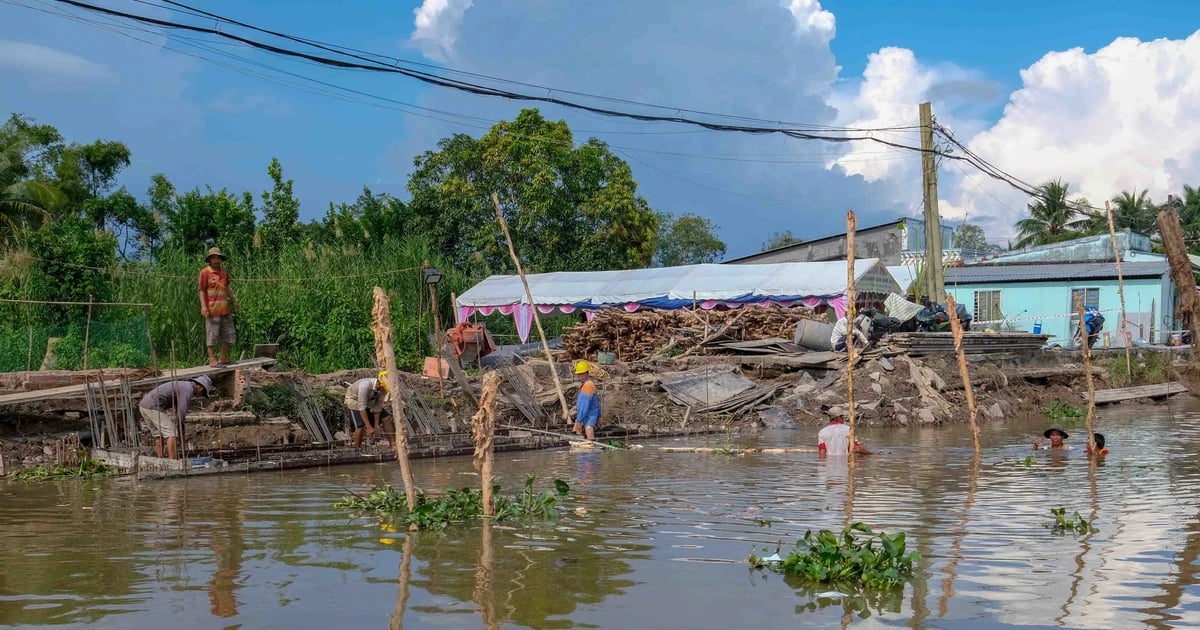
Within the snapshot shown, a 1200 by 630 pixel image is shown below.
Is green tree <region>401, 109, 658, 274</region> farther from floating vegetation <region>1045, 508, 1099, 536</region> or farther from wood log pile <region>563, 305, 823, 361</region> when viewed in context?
floating vegetation <region>1045, 508, 1099, 536</region>

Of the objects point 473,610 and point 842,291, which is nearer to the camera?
point 473,610

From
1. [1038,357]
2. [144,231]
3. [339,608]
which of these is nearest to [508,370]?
[339,608]

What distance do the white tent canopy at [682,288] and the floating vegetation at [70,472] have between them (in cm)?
1276

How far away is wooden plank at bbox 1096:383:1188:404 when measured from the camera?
21.5 m

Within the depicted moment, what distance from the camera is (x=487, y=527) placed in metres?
8.29

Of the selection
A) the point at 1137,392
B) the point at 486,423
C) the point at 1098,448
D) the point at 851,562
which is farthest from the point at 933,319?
the point at 851,562

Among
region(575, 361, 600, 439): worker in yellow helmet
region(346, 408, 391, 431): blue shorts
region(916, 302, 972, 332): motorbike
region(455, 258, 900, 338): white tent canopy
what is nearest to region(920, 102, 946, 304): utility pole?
region(916, 302, 972, 332): motorbike

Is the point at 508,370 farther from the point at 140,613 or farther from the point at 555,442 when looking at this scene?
the point at 140,613

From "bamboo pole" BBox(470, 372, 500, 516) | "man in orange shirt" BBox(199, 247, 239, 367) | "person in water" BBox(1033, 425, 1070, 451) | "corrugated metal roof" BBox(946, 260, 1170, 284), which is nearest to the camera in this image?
"bamboo pole" BBox(470, 372, 500, 516)

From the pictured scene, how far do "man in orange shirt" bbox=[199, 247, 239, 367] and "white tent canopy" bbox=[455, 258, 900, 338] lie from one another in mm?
9539

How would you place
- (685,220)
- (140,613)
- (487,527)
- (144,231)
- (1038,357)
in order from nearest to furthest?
(140,613) → (487,527) → (1038,357) → (144,231) → (685,220)

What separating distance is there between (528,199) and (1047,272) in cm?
1823

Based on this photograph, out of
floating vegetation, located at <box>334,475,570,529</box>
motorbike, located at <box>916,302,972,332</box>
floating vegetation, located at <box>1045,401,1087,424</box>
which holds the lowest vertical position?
floating vegetation, located at <box>334,475,570,529</box>

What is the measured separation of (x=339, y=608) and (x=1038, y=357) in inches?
848
